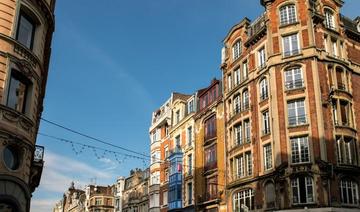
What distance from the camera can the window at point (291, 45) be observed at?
113 feet

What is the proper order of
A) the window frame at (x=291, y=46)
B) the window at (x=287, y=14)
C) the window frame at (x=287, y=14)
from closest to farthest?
1. the window frame at (x=291, y=46)
2. the window frame at (x=287, y=14)
3. the window at (x=287, y=14)

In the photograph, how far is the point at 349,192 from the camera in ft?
102

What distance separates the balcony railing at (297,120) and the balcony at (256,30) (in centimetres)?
846

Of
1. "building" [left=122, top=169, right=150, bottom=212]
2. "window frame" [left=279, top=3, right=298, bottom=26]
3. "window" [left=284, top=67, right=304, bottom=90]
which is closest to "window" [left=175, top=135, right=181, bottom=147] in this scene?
"building" [left=122, top=169, right=150, bottom=212]

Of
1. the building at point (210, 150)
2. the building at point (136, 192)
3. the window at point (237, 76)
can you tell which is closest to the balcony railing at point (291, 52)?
the window at point (237, 76)

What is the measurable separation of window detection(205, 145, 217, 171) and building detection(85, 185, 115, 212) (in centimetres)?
5811

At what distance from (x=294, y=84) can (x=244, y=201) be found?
1037 cm

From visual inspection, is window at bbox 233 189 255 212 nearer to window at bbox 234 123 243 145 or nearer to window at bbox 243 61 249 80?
window at bbox 234 123 243 145

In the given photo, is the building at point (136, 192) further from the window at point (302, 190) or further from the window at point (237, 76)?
the window at point (302, 190)

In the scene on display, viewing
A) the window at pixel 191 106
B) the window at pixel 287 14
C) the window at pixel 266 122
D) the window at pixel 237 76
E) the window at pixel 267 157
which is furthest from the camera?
the window at pixel 191 106

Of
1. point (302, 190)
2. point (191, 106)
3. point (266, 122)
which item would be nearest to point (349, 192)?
point (302, 190)

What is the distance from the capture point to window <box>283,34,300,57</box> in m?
34.5

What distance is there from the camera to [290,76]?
34000 millimetres

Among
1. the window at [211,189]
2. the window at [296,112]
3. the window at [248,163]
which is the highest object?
the window at [296,112]
